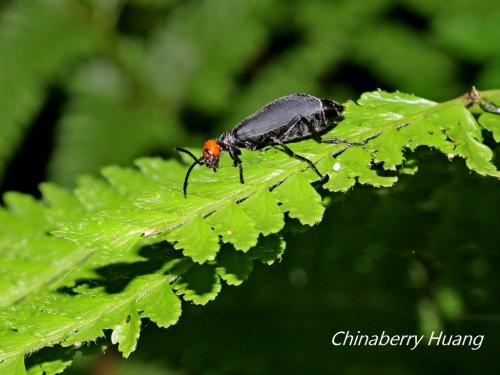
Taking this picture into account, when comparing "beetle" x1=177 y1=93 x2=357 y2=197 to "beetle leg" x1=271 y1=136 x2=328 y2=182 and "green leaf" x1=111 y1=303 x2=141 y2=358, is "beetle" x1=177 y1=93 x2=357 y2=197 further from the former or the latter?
"green leaf" x1=111 y1=303 x2=141 y2=358

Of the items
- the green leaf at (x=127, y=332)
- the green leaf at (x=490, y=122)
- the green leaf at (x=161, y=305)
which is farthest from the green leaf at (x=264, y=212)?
the green leaf at (x=490, y=122)

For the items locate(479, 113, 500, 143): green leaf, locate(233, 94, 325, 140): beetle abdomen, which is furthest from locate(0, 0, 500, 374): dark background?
locate(233, 94, 325, 140): beetle abdomen

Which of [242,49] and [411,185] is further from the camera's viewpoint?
[242,49]

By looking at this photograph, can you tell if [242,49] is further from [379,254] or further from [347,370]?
[347,370]

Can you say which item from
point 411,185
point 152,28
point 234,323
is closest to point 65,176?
point 152,28

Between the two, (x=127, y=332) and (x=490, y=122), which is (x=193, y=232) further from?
(x=490, y=122)

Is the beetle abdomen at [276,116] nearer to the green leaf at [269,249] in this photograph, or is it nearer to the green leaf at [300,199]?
the green leaf at [300,199]

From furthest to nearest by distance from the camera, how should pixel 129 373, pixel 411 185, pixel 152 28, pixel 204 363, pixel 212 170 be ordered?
pixel 152 28
pixel 129 373
pixel 204 363
pixel 411 185
pixel 212 170
